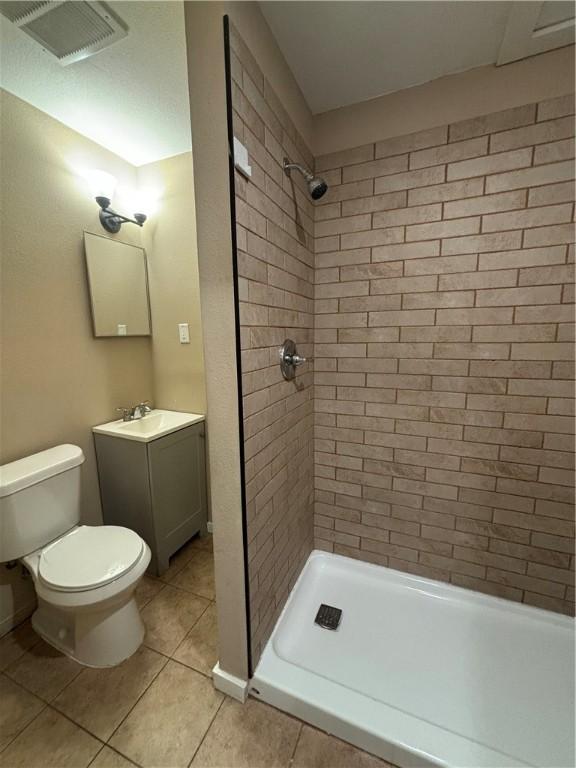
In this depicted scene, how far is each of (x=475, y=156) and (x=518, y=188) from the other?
223 mm

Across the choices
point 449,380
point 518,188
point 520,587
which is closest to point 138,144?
point 518,188

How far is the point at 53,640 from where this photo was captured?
1396mm

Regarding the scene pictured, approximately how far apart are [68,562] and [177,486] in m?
0.64

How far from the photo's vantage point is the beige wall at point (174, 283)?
1.94 metres

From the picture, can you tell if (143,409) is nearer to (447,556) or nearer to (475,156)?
(447,556)

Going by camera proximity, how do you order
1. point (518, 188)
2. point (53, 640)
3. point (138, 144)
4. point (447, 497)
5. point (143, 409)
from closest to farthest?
1. point (518, 188)
2. point (53, 640)
3. point (447, 497)
4. point (138, 144)
5. point (143, 409)

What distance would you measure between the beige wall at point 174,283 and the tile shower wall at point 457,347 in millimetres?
842

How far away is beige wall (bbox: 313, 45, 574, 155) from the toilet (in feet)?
6.65

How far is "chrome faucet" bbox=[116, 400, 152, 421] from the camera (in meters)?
1.97

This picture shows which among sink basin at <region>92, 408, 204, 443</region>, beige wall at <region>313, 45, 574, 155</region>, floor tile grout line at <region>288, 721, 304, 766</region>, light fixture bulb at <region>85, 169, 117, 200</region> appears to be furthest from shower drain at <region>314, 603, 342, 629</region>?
light fixture bulb at <region>85, 169, 117, 200</region>

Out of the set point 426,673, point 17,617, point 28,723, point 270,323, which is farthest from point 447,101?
point 17,617

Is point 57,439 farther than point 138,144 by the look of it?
No

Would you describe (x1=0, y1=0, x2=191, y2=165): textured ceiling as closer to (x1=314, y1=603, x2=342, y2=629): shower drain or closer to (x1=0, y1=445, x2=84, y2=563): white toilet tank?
(x1=0, y1=445, x2=84, y2=563): white toilet tank

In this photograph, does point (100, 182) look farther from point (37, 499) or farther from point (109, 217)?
point (37, 499)
